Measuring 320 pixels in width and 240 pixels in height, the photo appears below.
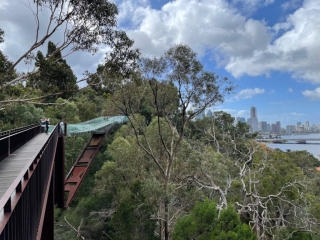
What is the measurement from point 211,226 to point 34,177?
6328 mm

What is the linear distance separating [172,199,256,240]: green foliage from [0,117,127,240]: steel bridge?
3756 millimetres

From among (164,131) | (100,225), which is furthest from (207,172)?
(100,225)

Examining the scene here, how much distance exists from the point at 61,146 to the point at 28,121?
12469 millimetres

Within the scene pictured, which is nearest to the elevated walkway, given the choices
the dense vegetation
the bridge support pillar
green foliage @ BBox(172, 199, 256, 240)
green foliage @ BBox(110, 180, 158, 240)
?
the dense vegetation

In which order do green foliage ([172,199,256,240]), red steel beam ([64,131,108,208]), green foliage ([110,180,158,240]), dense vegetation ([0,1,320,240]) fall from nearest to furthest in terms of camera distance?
green foliage ([172,199,256,240]), dense vegetation ([0,1,320,240]), green foliage ([110,180,158,240]), red steel beam ([64,131,108,208])

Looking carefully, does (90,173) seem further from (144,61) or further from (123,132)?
(144,61)

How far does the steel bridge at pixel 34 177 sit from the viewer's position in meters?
1.75

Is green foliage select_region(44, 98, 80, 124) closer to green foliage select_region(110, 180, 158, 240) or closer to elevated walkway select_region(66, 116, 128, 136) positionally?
elevated walkway select_region(66, 116, 128, 136)

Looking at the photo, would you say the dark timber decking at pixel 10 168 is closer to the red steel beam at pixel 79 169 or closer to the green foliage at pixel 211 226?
the green foliage at pixel 211 226

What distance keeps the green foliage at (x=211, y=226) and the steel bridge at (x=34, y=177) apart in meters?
3.76

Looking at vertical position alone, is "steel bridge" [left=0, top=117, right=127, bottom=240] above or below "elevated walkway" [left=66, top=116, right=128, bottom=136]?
below

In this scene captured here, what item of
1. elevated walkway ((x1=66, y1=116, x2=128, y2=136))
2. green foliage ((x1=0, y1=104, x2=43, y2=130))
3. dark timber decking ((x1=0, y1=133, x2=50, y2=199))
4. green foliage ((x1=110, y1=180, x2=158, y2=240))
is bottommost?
green foliage ((x1=110, y1=180, x2=158, y2=240))

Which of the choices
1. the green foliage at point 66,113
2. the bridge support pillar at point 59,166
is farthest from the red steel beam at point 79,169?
the green foliage at point 66,113

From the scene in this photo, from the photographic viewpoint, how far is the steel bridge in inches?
68.9
